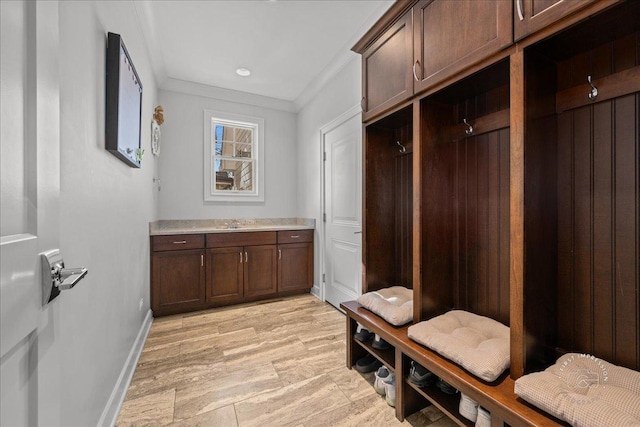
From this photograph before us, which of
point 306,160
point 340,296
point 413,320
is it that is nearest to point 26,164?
point 413,320

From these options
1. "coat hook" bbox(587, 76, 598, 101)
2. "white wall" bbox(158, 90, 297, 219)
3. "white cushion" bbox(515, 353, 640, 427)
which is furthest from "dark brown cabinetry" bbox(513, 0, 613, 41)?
"white wall" bbox(158, 90, 297, 219)

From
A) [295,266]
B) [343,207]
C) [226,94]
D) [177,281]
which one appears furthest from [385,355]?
[226,94]

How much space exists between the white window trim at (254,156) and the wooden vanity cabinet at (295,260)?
2.79ft

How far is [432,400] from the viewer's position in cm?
130

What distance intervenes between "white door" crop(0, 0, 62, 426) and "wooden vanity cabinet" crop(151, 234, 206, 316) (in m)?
2.43

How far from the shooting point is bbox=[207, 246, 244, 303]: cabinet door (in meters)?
3.06

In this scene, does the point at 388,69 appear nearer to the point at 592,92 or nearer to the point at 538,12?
the point at 538,12

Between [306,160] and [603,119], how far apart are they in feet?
9.94

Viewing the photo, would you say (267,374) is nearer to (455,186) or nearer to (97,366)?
(97,366)

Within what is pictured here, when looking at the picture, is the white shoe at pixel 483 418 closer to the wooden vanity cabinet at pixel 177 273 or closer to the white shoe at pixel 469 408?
the white shoe at pixel 469 408

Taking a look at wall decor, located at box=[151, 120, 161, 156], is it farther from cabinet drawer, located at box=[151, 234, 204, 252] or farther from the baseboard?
the baseboard

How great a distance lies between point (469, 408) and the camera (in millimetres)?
1160

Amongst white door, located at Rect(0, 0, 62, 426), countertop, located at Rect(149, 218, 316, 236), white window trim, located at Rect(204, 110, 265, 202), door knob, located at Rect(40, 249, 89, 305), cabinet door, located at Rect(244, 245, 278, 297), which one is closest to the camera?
white door, located at Rect(0, 0, 62, 426)

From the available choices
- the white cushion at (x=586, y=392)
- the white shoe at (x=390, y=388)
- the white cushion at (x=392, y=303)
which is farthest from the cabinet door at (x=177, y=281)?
the white cushion at (x=586, y=392)
